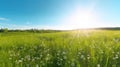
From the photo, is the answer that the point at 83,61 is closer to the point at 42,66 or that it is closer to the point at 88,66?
the point at 88,66

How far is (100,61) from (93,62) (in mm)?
243

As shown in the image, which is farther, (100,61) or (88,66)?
(100,61)

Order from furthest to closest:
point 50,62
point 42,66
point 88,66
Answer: point 50,62, point 42,66, point 88,66

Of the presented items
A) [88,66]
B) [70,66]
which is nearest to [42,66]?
[70,66]

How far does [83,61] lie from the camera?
15.8 feet

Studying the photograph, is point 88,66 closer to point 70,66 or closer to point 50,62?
point 70,66

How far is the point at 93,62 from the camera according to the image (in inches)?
178

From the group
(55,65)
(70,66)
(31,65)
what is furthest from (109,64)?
(31,65)

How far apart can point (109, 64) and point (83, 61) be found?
2.00 feet

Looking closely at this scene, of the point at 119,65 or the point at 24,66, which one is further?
the point at 119,65

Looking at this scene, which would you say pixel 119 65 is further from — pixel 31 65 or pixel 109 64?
pixel 31 65

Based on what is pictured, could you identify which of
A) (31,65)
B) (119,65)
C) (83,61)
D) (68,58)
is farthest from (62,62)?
(119,65)

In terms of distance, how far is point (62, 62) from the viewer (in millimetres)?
4969

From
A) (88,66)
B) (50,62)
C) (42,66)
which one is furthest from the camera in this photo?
(50,62)
